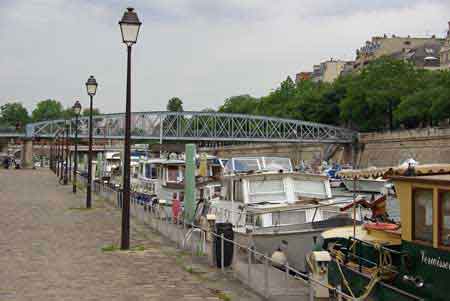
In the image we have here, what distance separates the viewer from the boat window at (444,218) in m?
8.95

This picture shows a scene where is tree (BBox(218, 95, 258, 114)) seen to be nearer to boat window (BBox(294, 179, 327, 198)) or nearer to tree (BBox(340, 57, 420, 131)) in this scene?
tree (BBox(340, 57, 420, 131))

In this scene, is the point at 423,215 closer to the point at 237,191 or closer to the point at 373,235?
the point at 373,235

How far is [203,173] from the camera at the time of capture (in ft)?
116

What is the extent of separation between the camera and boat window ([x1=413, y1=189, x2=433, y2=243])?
9355 millimetres

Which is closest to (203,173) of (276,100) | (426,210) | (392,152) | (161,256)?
(161,256)

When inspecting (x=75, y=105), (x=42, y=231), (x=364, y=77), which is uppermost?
(x=364, y=77)

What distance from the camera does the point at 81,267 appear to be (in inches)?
579

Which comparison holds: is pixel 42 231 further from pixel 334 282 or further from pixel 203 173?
pixel 203 173

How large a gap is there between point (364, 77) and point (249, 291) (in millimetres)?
91168

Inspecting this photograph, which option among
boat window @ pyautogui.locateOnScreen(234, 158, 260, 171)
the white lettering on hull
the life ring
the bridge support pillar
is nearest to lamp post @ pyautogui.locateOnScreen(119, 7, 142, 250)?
the life ring

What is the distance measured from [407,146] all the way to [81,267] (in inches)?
3129

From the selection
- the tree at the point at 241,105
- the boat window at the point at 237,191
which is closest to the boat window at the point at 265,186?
the boat window at the point at 237,191

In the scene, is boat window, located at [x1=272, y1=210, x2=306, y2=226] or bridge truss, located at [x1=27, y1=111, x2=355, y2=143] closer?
boat window, located at [x1=272, y1=210, x2=306, y2=226]

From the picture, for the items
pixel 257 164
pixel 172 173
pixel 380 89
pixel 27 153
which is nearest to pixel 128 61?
pixel 257 164
